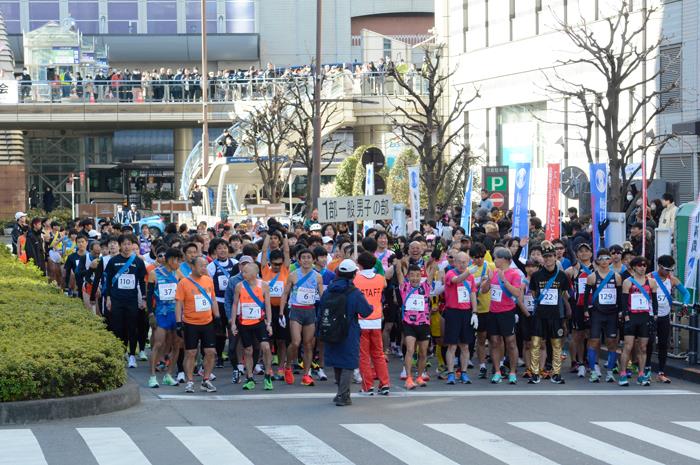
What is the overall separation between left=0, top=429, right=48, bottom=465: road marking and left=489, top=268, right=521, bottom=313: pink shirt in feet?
21.7

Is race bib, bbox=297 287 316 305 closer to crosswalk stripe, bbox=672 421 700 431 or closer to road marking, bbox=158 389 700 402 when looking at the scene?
road marking, bbox=158 389 700 402

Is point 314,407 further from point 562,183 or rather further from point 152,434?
point 562,183

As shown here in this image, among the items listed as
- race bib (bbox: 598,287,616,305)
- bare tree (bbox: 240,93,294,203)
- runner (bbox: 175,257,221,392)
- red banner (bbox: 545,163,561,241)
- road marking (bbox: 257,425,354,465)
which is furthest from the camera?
bare tree (bbox: 240,93,294,203)

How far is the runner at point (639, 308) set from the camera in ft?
53.1

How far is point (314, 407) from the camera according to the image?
1409 centimetres

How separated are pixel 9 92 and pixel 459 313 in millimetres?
46458

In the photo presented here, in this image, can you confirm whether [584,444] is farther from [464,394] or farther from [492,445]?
[464,394]

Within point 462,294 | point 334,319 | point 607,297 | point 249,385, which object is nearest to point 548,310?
point 607,297

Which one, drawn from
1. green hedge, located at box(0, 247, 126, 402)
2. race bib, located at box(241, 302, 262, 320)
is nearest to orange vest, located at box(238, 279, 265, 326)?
race bib, located at box(241, 302, 262, 320)

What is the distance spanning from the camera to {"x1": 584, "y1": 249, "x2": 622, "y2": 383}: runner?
16.5 m

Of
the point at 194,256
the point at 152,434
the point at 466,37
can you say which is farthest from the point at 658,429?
the point at 466,37

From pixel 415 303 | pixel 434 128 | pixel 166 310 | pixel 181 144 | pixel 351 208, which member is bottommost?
pixel 166 310

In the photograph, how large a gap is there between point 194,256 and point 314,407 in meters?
2.71

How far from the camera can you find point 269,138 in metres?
44.4
